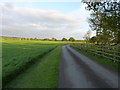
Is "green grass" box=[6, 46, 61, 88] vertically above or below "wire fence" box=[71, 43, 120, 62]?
below

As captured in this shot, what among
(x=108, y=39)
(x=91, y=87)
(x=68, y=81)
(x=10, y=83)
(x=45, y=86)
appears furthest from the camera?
(x=108, y=39)

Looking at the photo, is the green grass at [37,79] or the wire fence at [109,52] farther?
the wire fence at [109,52]

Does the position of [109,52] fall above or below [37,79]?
above

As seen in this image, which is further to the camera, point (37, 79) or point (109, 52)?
point (109, 52)

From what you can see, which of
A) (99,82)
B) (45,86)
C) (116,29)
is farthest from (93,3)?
(45,86)

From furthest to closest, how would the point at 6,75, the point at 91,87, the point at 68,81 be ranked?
1. the point at 6,75
2. the point at 68,81
3. the point at 91,87

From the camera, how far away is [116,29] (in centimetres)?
1341

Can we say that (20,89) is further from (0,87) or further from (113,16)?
(113,16)

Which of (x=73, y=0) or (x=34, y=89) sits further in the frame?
(x=73, y=0)

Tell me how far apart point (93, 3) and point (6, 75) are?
1247 cm

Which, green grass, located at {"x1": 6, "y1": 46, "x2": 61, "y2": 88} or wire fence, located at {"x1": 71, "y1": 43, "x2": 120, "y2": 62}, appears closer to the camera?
green grass, located at {"x1": 6, "y1": 46, "x2": 61, "y2": 88}

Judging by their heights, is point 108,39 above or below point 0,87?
above

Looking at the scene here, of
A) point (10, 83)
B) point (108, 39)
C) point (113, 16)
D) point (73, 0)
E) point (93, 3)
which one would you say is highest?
point (73, 0)

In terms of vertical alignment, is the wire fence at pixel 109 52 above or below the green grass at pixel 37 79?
above
